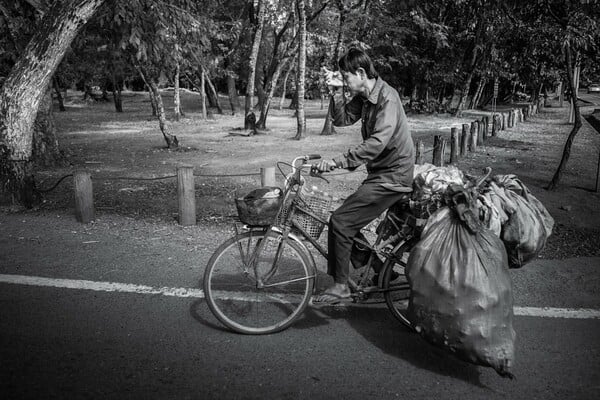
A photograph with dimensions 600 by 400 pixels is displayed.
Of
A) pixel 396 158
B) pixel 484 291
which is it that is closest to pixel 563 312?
pixel 484 291

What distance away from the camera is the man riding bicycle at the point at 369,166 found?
3.67m

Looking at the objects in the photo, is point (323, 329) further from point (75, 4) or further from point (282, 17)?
point (282, 17)

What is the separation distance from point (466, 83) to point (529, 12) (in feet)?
72.3

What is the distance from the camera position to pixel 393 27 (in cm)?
2475

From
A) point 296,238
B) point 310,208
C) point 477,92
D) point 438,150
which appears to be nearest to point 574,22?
point 438,150

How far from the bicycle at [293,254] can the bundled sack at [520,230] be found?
59 cm

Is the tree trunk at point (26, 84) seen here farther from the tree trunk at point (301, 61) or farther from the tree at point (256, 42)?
the tree at point (256, 42)

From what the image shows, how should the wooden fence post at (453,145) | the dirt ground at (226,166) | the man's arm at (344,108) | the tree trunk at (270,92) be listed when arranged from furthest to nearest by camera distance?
the tree trunk at (270,92) → the wooden fence post at (453,145) → the dirt ground at (226,166) → the man's arm at (344,108)

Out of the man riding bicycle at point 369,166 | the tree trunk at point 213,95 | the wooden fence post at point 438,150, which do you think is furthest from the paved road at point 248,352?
the tree trunk at point 213,95

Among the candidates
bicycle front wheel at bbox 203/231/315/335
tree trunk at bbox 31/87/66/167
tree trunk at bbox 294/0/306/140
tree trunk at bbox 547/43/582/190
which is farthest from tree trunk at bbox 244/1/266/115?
bicycle front wheel at bbox 203/231/315/335

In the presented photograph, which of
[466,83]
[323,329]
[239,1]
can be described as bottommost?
[323,329]

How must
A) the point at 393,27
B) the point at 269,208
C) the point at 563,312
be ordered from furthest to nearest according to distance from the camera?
the point at 393,27, the point at 563,312, the point at 269,208

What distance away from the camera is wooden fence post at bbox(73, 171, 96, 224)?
7102mm

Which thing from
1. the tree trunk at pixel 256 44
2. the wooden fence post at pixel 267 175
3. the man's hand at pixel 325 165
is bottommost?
the wooden fence post at pixel 267 175
